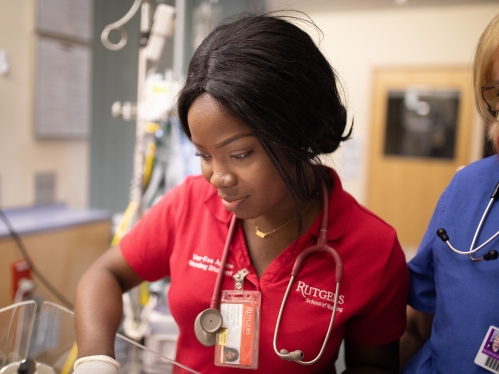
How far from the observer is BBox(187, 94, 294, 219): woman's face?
33.2 inches

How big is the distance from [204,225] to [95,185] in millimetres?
1661

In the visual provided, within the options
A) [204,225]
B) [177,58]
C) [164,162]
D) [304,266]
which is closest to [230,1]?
[177,58]

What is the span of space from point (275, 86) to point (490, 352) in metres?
0.63

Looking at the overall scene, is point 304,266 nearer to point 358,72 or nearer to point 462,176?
point 462,176

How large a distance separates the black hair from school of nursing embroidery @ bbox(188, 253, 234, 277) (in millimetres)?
230

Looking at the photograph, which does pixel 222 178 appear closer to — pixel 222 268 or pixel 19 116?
pixel 222 268

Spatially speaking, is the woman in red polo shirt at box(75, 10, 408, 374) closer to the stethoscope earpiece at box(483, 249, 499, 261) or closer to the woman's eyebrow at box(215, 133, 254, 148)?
the woman's eyebrow at box(215, 133, 254, 148)

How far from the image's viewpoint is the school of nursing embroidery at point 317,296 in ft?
3.11

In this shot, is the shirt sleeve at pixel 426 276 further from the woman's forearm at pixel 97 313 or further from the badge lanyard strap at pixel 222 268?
the woman's forearm at pixel 97 313

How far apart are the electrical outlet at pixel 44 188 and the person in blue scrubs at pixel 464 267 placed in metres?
1.89

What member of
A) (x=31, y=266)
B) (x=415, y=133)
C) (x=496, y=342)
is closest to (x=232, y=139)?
(x=496, y=342)

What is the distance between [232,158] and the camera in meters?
0.86

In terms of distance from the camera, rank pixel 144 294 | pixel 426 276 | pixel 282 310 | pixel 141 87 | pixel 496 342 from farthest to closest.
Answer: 1. pixel 144 294
2. pixel 141 87
3. pixel 426 276
4. pixel 282 310
5. pixel 496 342

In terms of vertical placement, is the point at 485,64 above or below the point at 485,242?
above
